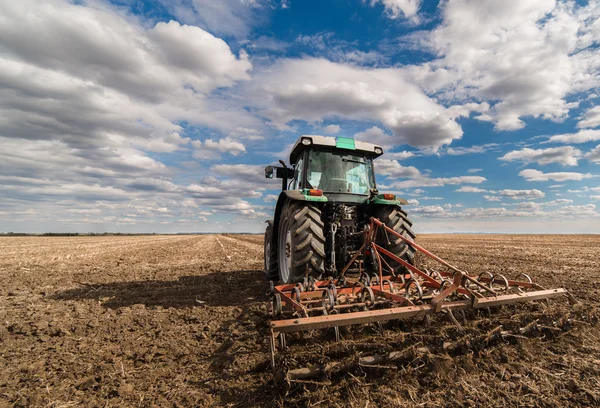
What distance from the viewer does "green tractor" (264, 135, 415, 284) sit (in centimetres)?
415

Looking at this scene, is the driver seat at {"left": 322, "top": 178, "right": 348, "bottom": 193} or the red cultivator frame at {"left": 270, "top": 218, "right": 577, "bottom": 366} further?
the driver seat at {"left": 322, "top": 178, "right": 348, "bottom": 193}

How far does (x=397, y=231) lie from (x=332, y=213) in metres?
1.05

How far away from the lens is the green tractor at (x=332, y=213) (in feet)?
13.6

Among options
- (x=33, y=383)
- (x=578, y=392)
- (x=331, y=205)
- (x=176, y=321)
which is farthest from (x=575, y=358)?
(x=33, y=383)

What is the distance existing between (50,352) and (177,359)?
142cm

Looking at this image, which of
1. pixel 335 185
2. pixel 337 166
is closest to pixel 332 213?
pixel 335 185

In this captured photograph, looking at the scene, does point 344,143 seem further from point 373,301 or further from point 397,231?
point 373,301

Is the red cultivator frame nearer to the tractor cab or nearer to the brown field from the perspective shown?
the brown field

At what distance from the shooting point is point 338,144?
527cm

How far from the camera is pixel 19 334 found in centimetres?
367

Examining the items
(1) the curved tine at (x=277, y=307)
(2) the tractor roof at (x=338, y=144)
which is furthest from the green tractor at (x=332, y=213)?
(1) the curved tine at (x=277, y=307)

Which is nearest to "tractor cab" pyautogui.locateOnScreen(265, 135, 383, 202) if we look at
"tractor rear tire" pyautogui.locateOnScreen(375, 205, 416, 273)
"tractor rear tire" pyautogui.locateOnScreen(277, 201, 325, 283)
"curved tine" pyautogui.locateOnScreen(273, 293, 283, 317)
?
"tractor rear tire" pyautogui.locateOnScreen(375, 205, 416, 273)

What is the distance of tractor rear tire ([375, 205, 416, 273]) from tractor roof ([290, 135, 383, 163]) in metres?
1.12

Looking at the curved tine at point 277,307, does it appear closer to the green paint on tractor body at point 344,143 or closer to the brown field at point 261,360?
the brown field at point 261,360
